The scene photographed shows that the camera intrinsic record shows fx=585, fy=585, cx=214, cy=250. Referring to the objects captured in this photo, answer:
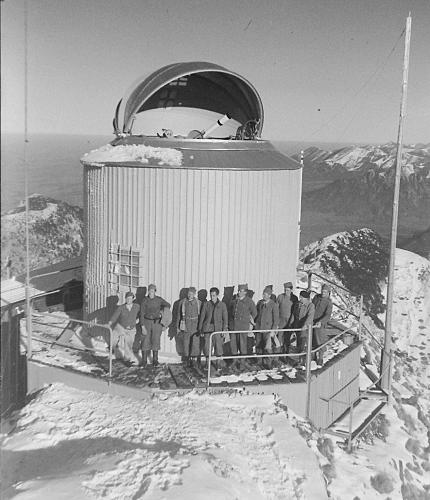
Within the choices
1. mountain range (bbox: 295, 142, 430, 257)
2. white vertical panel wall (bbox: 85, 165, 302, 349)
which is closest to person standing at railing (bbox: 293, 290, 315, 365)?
white vertical panel wall (bbox: 85, 165, 302, 349)

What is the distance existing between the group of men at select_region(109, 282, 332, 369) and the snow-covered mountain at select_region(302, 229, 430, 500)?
2.08m

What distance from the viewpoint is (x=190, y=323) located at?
10891 mm

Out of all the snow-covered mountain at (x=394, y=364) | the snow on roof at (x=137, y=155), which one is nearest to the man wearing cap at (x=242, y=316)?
the snow-covered mountain at (x=394, y=364)

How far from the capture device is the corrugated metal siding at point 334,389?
36.8ft

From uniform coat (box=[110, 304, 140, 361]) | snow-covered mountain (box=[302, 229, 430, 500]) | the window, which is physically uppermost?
the window

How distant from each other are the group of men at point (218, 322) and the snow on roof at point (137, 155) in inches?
101

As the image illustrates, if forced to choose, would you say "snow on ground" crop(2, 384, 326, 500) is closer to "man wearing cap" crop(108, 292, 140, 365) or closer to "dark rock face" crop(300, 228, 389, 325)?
"man wearing cap" crop(108, 292, 140, 365)

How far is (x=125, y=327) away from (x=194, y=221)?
247cm

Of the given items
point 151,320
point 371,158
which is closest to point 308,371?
point 151,320

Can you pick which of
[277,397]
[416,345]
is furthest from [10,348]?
[416,345]

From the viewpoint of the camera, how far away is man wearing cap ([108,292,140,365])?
1091cm

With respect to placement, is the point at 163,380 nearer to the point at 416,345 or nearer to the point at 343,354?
the point at 343,354

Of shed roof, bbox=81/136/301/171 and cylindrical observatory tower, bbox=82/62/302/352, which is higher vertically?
shed roof, bbox=81/136/301/171

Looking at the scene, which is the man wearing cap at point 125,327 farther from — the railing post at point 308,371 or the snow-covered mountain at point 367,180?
the snow-covered mountain at point 367,180
